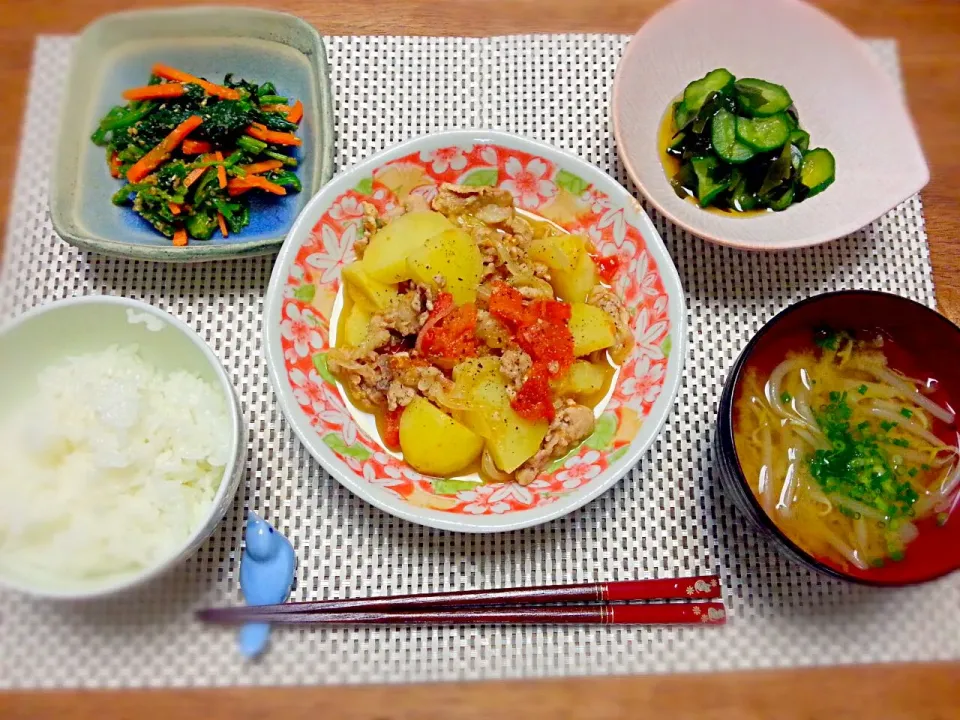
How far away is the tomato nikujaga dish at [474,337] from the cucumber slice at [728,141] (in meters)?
0.53

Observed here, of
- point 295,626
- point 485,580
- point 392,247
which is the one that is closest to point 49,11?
point 392,247

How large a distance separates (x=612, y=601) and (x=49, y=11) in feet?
8.66

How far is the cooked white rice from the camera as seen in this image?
1627mm

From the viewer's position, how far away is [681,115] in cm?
216

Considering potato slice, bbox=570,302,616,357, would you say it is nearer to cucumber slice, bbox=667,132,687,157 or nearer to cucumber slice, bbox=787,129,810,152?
cucumber slice, bbox=667,132,687,157

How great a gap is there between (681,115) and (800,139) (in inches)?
15.1

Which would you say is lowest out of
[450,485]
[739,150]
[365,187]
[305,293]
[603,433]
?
[450,485]

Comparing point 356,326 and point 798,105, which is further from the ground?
point 798,105

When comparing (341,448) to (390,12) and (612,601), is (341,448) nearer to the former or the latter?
(612,601)

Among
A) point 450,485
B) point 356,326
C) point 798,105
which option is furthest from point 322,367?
point 798,105

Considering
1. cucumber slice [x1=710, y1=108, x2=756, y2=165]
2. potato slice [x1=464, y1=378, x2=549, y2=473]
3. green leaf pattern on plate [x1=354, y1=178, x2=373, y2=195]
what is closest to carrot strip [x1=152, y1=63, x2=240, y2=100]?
green leaf pattern on plate [x1=354, y1=178, x2=373, y2=195]

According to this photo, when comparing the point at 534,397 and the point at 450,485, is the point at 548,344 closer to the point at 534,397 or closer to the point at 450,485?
the point at 534,397

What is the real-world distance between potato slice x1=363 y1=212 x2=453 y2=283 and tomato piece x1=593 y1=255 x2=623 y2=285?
44cm

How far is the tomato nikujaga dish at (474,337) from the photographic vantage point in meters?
1.76
